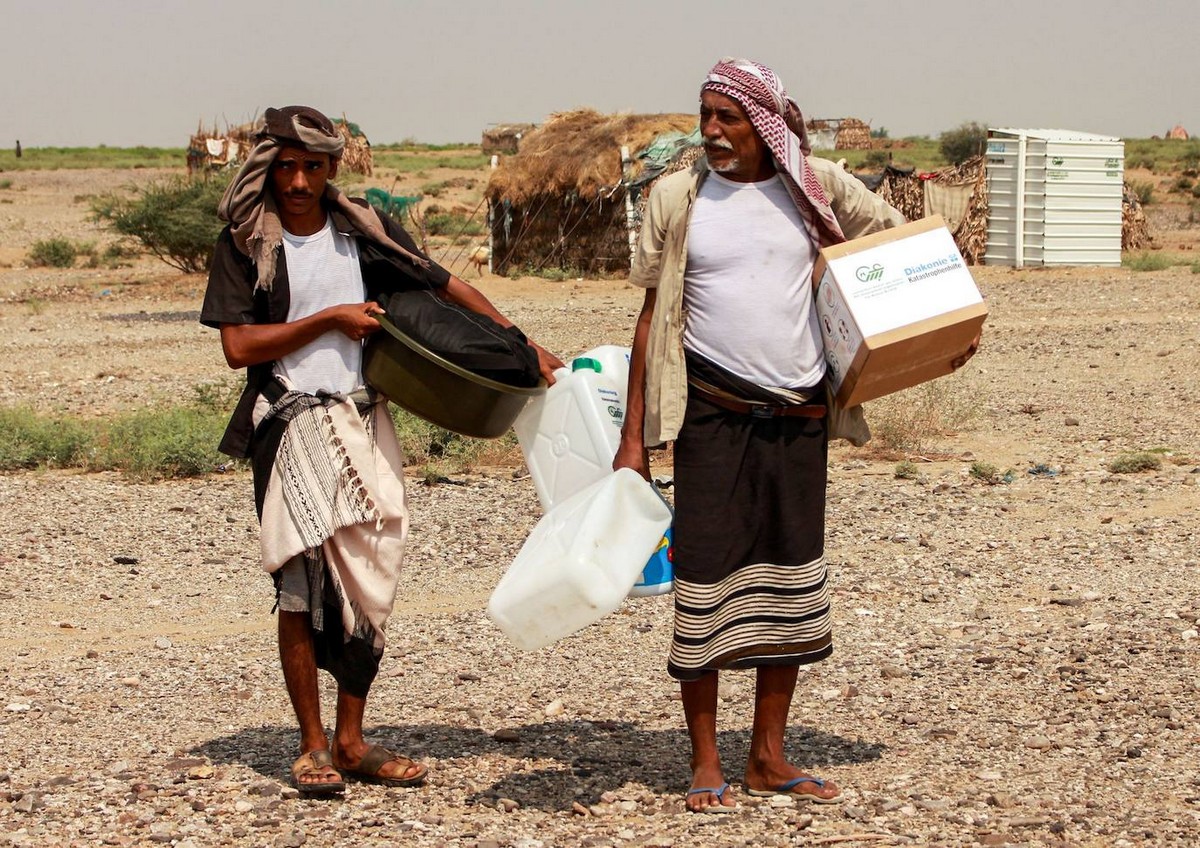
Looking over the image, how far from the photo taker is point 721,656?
360 cm

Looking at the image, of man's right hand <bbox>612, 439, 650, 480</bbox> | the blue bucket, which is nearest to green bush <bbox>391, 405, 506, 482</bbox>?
the blue bucket

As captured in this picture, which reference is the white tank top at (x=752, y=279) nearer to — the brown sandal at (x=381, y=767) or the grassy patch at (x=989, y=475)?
the brown sandal at (x=381, y=767)

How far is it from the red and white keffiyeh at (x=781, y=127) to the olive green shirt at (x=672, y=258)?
81mm

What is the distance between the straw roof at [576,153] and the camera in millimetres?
20891

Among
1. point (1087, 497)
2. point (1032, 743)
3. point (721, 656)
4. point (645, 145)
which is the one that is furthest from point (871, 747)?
point (645, 145)

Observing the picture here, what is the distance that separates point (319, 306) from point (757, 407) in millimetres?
1105

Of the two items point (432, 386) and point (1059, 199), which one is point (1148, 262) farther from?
point (432, 386)

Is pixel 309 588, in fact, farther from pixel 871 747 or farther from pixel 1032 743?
pixel 1032 743

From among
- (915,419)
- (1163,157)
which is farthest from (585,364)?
(1163,157)

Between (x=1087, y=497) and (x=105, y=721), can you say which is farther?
(x=1087, y=497)

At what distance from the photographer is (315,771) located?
12.2 feet

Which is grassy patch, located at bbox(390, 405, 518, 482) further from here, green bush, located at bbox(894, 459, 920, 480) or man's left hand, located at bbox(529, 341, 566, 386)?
man's left hand, located at bbox(529, 341, 566, 386)

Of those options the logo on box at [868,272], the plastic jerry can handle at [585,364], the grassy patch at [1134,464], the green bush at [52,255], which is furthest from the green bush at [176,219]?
the logo on box at [868,272]

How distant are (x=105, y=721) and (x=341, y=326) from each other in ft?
5.34
